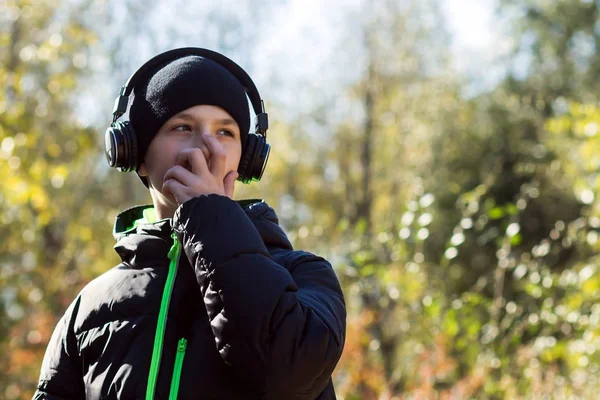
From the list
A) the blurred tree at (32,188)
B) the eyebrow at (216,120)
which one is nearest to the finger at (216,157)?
the eyebrow at (216,120)

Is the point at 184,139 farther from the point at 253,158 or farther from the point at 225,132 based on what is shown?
the point at 253,158

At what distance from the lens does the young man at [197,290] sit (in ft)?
4.91

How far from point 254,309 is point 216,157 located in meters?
Result: 0.36

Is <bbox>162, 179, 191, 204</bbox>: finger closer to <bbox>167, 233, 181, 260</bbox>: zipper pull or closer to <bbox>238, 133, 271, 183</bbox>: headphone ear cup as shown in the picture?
<bbox>167, 233, 181, 260</bbox>: zipper pull

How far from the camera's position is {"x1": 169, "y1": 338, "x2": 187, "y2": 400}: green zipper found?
1.57 metres

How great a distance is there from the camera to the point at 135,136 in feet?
6.15

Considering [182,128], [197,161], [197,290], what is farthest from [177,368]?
[182,128]

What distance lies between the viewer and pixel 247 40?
570 inches

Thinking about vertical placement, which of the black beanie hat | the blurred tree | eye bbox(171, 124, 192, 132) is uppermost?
the black beanie hat

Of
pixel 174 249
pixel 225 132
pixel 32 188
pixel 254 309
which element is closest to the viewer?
pixel 254 309

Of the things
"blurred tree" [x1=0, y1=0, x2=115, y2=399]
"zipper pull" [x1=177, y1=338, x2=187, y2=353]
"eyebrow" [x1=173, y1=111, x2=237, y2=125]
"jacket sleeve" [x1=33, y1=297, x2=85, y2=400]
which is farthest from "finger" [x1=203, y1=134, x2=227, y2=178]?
"blurred tree" [x1=0, y1=0, x2=115, y2=399]

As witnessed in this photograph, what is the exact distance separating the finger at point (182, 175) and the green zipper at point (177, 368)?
1.03 feet

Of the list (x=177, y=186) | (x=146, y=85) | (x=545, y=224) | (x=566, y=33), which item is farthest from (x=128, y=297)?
(x=566, y=33)

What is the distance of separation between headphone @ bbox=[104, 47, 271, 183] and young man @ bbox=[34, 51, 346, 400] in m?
0.01
